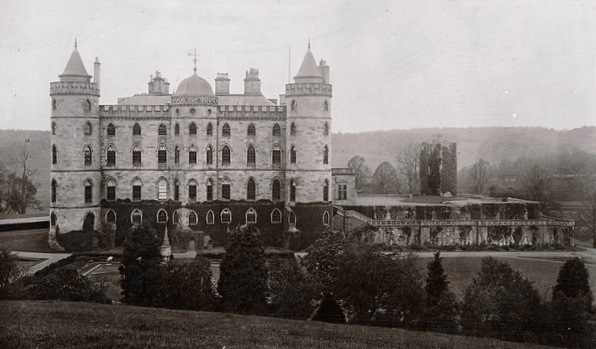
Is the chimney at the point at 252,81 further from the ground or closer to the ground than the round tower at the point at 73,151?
further from the ground

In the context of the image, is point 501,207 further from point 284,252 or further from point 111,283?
point 111,283

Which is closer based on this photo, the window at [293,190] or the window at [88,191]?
the window at [88,191]

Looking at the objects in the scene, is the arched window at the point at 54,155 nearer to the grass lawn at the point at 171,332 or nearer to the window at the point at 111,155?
the window at the point at 111,155

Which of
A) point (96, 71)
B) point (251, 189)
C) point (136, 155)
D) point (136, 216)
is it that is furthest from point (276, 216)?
point (96, 71)

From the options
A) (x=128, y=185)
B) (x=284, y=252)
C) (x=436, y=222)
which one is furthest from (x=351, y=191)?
(x=128, y=185)

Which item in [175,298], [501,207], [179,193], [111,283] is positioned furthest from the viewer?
[501,207]

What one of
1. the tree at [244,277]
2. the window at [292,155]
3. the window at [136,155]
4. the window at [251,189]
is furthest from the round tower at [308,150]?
the tree at [244,277]

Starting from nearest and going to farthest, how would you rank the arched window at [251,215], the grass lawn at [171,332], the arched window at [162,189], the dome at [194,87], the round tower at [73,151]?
1. the grass lawn at [171,332]
2. the round tower at [73,151]
3. the dome at [194,87]
4. the arched window at [162,189]
5. the arched window at [251,215]
